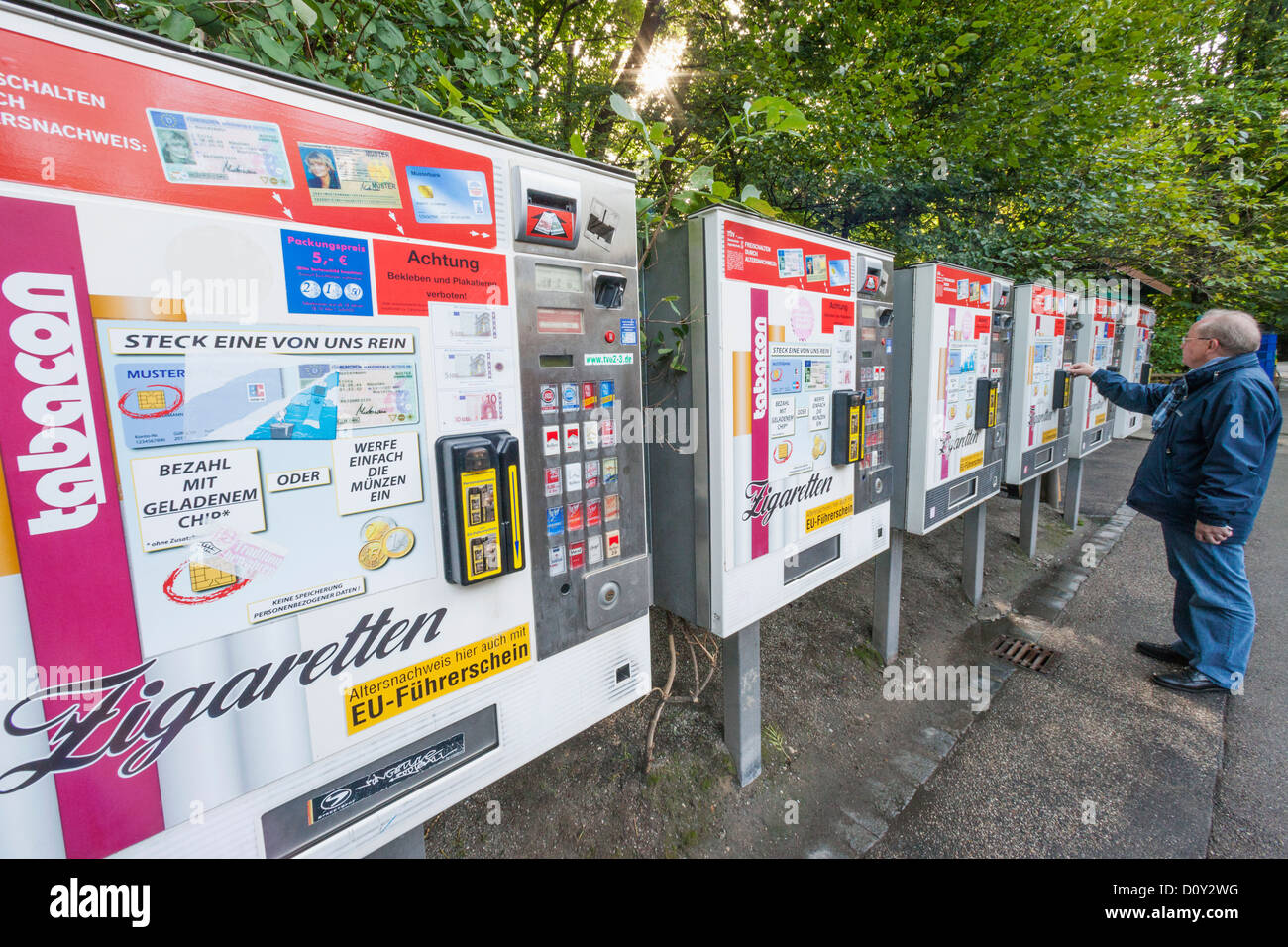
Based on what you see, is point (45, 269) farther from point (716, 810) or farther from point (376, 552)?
point (716, 810)

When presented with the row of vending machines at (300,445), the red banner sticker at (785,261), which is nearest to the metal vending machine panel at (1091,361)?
the red banner sticker at (785,261)

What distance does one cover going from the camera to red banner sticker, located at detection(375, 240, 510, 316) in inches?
51.7

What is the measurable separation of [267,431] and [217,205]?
0.44 meters

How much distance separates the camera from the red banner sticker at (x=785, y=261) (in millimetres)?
2100

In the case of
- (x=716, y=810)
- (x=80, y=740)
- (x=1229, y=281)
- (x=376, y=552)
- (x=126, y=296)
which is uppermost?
(x=1229, y=281)

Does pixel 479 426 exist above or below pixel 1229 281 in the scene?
below

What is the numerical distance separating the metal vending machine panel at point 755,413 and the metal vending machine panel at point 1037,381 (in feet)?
7.60

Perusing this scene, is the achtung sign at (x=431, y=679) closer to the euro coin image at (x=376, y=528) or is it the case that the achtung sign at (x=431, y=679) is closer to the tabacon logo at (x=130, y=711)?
the tabacon logo at (x=130, y=711)

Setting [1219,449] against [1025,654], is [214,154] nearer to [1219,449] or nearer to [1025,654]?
[1219,449]

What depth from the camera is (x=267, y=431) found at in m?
A: 1.17

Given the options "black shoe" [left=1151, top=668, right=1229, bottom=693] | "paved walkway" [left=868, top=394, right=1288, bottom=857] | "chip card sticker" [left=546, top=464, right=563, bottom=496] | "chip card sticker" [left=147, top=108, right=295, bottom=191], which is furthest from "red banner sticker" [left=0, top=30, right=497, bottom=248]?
"black shoe" [left=1151, top=668, right=1229, bottom=693]

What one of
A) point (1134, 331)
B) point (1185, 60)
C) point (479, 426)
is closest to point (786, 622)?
point (479, 426)

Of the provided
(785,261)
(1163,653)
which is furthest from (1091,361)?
(785,261)

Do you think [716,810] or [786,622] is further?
[786,622]
